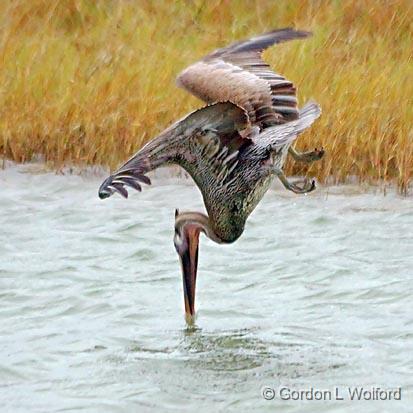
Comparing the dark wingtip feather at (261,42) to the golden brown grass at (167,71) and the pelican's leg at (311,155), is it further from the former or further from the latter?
the golden brown grass at (167,71)

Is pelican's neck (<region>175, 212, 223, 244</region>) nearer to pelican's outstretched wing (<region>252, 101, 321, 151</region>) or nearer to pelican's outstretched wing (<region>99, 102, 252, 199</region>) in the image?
pelican's outstretched wing (<region>99, 102, 252, 199</region>)

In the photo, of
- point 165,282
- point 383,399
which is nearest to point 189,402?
point 383,399

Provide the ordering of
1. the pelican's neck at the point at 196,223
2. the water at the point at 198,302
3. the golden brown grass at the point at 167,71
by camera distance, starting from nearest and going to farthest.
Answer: the water at the point at 198,302 → the pelican's neck at the point at 196,223 → the golden brown grass at the point at 167,71

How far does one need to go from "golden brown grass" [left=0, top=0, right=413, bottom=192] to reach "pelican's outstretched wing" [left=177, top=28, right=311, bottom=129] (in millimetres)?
2151

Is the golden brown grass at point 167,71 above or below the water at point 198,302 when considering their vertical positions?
above

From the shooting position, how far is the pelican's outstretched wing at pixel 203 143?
7.39 metres

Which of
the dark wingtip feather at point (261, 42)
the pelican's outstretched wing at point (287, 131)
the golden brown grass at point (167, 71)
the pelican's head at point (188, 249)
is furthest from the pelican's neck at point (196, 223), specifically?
the golden brown grass at point (167, 71)

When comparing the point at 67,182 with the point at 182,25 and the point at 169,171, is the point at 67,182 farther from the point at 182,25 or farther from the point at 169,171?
the point at 182,25

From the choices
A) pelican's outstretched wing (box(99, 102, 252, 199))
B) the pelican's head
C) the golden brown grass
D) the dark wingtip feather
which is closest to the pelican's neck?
the pelican's head

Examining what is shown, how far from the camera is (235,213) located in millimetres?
7691

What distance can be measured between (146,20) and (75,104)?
167 centimetres

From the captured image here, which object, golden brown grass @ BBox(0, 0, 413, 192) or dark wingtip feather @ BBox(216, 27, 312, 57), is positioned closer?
dark wingtip feather @ BBox(216, 27, 312, 57)

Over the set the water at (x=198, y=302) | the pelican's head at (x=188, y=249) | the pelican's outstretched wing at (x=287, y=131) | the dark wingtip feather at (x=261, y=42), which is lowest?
the water at (x=198, y=302)

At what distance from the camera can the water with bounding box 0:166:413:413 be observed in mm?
7156
